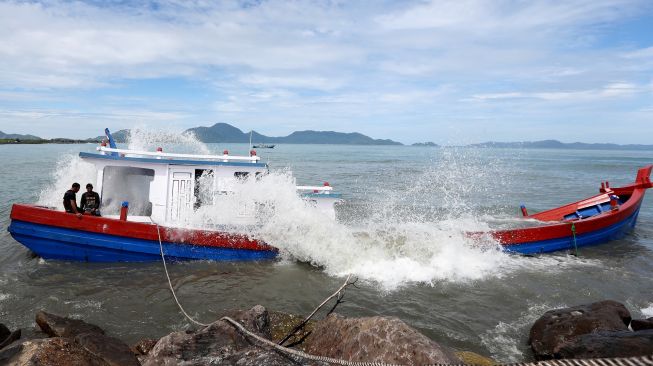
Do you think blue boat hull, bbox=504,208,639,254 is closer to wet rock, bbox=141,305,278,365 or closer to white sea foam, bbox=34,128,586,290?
white sea foam, bbox=34,128,586,290

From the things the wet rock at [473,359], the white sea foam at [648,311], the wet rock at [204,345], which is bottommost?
the white sea foam at [648,311]

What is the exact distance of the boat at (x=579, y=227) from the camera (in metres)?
11.7

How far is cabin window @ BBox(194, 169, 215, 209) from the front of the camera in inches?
428

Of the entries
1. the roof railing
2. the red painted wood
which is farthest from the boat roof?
the red painted wood

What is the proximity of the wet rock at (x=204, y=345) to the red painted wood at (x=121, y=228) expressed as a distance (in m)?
4.56

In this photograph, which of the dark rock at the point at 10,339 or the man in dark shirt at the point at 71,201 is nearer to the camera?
the dark rock at the point at 10,339

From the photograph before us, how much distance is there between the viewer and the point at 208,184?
35.9 ft

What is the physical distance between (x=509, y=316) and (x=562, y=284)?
275cm

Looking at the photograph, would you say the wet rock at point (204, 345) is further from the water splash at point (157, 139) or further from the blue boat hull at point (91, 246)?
the water splash at point (157, 139)

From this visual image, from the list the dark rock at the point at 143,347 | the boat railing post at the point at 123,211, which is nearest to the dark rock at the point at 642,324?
the dark rock at the point at 143,347

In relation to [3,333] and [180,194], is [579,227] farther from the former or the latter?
[3,333]

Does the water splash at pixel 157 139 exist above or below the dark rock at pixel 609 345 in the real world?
above

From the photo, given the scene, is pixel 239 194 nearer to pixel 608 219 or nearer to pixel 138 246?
pixel 138 246

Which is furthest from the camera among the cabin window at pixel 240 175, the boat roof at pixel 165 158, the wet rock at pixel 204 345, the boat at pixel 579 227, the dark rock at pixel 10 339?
the boat at pixel 579 227
